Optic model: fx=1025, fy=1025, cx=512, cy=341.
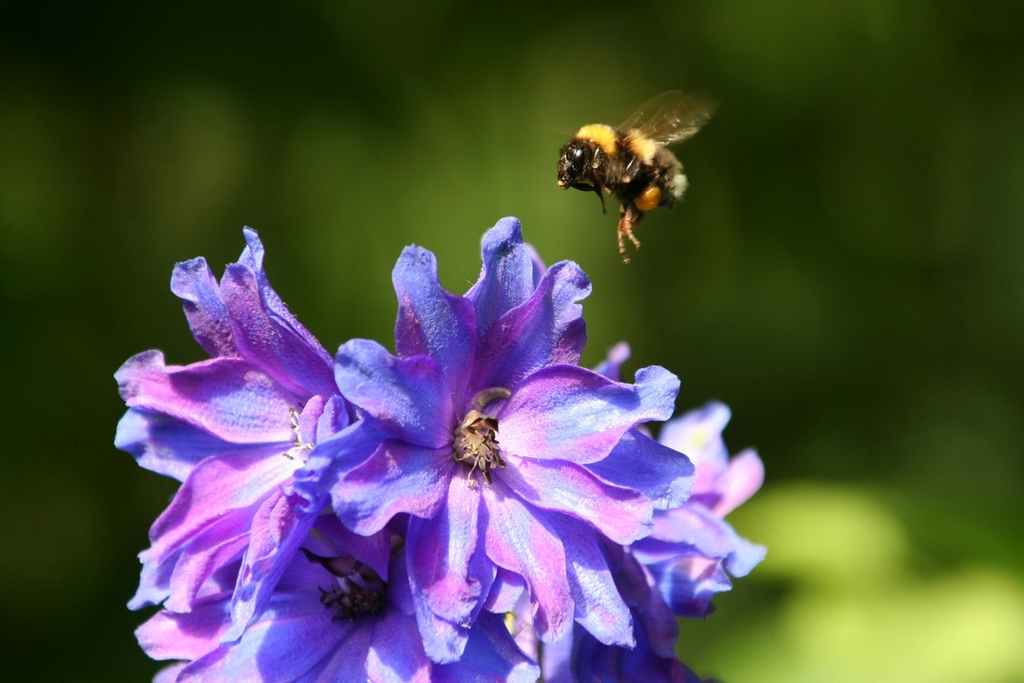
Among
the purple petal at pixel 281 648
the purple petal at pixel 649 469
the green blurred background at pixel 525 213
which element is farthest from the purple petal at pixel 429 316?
the green blurred background at pixel 525 213

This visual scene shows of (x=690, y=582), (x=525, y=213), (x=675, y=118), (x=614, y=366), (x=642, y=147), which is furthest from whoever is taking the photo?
(x=525, y=213)

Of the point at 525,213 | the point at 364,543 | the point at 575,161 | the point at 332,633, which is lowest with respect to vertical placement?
the point at 332,633

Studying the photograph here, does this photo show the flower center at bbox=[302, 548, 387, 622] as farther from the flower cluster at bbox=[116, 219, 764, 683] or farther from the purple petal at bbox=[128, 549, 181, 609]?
the purple petal at bbox=[128, 549, 181, 609]

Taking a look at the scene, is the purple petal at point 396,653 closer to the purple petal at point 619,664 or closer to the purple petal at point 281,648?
the purple petal at point 281,648

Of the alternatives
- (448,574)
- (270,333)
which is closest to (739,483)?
(448,574)

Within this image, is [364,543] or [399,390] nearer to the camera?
[399,390]

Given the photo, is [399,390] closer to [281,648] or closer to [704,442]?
[281,648]

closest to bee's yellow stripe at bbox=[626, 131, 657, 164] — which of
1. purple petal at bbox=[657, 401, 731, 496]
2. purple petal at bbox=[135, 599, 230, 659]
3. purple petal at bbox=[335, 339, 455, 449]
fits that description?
purple petal at bbox=[657, 401, 731, 496]
